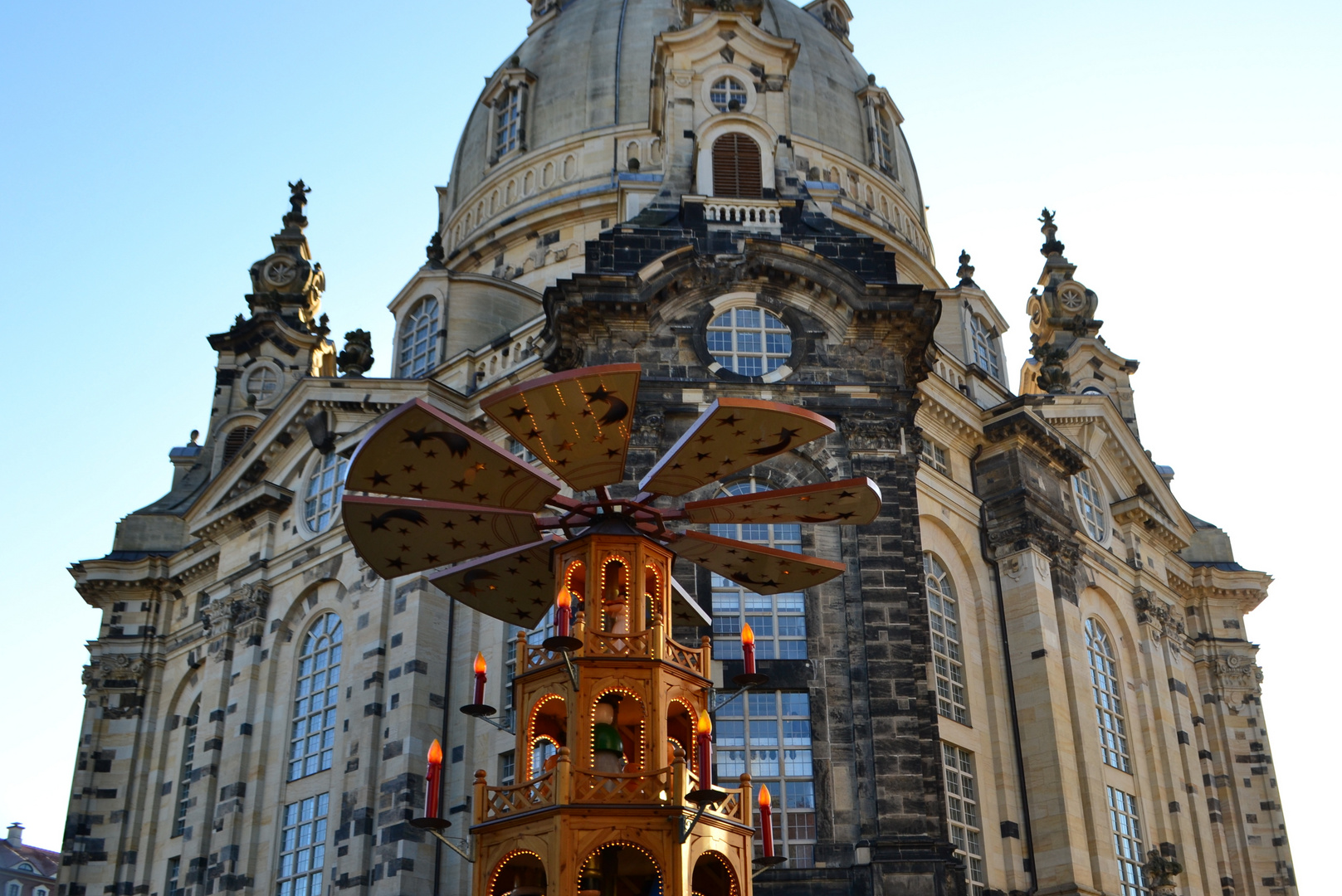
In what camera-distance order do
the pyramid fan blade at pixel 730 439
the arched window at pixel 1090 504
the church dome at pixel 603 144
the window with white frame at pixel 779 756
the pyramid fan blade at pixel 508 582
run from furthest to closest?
the church dome at pixel 603 144 → the arched window at pixel 1090 504 → the window with white frame at pixel 779 756 → the pyramid fan blade at pixel 508 582 → the pyramid fan blade at pixel 730 439

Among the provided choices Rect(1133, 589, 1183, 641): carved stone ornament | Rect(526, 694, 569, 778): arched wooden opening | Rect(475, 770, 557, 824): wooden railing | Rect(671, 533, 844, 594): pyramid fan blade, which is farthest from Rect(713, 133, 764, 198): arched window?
Rect(475, 770, 557, 824): wooden railing

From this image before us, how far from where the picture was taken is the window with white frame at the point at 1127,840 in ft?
120

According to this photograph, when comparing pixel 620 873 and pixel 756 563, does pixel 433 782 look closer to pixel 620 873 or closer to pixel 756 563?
pixel 620 873

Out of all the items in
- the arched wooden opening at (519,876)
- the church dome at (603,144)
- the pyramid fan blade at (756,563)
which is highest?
the church dome at (603,144)

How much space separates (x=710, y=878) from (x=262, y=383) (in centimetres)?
4145

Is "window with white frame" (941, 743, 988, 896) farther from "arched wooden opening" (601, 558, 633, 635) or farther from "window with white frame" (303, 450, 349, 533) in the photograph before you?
"window with white frame" (303, 450, 349, 533)

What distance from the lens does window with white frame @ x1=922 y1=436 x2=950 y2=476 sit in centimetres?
3759

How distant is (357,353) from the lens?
42781mm

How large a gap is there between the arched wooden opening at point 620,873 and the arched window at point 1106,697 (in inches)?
976

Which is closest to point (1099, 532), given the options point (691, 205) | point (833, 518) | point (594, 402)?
point (691, 205)

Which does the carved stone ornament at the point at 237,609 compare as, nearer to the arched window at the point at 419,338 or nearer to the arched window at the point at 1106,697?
the arched window at the point at 419,338

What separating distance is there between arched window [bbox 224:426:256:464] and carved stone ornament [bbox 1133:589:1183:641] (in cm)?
3120

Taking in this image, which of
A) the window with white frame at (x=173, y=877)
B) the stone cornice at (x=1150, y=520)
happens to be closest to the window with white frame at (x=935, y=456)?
the stone cornice at (x=1150, y=520)

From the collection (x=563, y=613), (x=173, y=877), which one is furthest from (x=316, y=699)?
(x=563, y=613)
